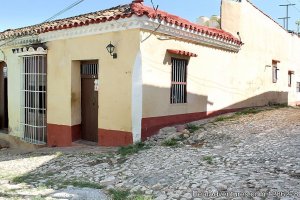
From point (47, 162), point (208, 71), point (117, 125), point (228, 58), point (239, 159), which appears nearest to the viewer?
point (239, 159)

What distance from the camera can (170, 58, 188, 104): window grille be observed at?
959 cm

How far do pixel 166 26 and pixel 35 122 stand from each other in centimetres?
564

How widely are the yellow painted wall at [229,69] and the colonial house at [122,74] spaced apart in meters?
0.03

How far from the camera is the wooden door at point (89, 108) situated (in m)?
9.81

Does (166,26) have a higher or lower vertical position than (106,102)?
higher

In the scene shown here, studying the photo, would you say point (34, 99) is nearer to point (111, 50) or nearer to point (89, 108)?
point (89, 108)

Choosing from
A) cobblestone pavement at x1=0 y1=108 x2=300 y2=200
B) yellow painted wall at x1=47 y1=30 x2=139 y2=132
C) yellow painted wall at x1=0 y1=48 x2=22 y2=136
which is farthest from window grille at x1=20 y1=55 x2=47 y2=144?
cobblestone pavement at x1=0 y1=108 x2=300 y2=200

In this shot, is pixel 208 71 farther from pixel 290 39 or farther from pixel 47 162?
pixel 290 39

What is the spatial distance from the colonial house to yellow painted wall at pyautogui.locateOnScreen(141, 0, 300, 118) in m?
0.03

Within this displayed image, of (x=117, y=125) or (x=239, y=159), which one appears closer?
(x=239, y=159)

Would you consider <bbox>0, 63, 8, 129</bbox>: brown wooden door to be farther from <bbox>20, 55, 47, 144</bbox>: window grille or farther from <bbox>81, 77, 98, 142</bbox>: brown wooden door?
<bbox>81, 77, 98, 142</bbox>: brown wooden door

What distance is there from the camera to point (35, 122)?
11.3 metres

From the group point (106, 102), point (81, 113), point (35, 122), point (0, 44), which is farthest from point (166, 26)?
point (0, 44)

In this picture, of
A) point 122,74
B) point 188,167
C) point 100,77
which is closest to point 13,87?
point 100,77
